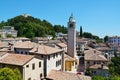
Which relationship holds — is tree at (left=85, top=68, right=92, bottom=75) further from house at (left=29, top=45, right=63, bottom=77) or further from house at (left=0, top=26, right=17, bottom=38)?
house at (left=0, top=26, right=17, bottom=38)

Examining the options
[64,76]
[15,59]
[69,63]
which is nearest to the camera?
[15,59]

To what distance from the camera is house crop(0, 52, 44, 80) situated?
29798 mm

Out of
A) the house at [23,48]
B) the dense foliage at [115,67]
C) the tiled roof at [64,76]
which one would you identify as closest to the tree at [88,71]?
the dense foliage at [115,67]

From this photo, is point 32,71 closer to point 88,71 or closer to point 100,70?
point 88,71

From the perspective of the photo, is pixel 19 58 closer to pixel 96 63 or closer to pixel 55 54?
pixel 55 54

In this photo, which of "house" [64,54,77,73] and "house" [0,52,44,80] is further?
"house" [64,54,77,73]

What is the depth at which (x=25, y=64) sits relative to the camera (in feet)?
97.9

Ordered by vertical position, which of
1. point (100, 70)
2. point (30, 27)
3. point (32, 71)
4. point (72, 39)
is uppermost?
point (30, 27)

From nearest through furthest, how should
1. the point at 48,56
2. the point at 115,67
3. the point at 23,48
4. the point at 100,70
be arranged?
the point at 48,56
the point at 23,48
the point at 115,67
the point at 100,70

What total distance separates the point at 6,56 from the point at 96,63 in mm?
27466

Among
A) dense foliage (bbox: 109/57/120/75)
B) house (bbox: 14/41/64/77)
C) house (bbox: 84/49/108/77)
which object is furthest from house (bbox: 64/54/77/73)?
dense foliage (bbox: 109/57/120/75)

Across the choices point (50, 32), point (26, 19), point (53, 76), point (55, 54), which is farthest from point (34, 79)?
point (26, 19)

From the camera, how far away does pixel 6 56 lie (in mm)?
32844

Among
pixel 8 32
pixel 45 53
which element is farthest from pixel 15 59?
pixel 8 32
